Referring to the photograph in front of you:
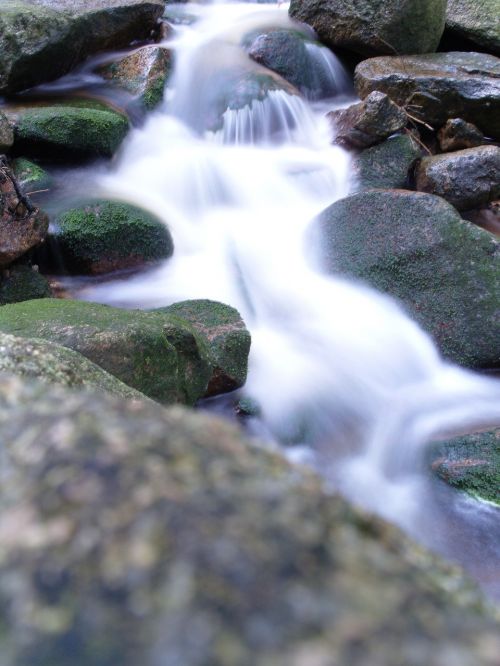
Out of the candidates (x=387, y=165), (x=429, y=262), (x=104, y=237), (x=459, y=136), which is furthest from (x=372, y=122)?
(x=104, y=237)

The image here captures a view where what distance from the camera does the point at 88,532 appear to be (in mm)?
688

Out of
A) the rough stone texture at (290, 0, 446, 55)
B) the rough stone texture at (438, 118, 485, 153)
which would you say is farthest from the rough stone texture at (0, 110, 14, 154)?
the rough stone texture at (290, 0, 446, 55)

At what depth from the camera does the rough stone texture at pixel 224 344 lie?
4680 millimetres

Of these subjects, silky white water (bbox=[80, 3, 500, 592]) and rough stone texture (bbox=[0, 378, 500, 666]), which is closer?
rough stone texture (bbox=[0, 378, 500, 666])

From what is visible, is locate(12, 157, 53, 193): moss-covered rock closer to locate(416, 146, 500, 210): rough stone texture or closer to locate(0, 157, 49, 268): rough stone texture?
locate(0, 157, 49, 268): rough stone texture

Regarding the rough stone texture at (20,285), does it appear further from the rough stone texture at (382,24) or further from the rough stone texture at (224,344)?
the rough stone texture at (382,24)

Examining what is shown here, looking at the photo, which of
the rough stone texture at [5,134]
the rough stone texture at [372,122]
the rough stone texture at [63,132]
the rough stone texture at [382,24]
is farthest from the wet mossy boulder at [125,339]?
the rough stone texture at [382,24]

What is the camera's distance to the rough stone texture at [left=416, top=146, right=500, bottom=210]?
7.39 meters

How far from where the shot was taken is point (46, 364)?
200cm

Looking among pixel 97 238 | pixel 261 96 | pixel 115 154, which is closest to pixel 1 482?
pixel 97 238

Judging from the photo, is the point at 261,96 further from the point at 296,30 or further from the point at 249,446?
the point at 249,446

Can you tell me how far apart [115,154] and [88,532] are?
296 inches

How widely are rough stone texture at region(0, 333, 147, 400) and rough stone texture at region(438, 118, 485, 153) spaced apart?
7547 mm

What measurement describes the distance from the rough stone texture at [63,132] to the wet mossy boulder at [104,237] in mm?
1331
